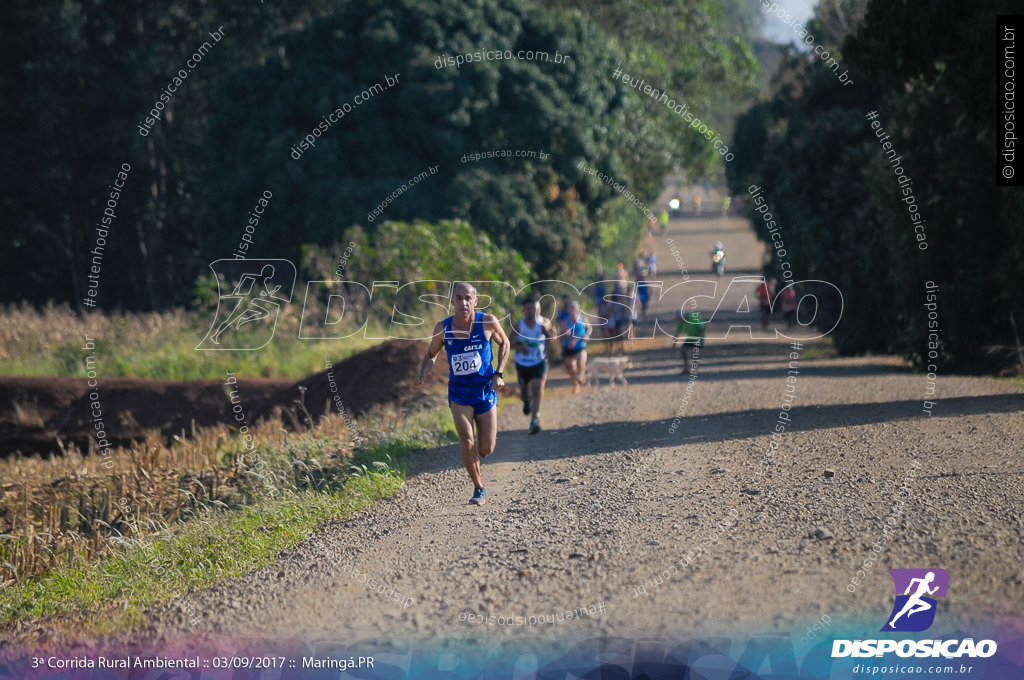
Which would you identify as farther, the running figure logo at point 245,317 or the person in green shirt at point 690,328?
the running figure logo at point 245,317

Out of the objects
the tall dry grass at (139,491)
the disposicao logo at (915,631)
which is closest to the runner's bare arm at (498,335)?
the tall dry grass at (139,491)

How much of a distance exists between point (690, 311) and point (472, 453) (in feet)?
39.9

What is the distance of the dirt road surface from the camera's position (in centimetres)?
589

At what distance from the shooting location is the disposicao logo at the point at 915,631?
5324mm

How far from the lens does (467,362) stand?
29.0 feet

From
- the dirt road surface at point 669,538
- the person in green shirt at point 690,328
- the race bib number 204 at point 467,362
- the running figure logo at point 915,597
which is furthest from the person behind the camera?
the person in green shirt at point 690,328

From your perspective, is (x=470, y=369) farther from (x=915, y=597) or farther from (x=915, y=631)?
(x=915, y=631)

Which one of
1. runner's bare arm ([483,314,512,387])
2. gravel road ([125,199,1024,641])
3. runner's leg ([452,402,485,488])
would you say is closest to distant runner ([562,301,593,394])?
gravel road ([125,199,1024,641])

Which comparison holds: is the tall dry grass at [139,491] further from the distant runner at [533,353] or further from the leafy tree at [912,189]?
the leafy tree at [912,189]

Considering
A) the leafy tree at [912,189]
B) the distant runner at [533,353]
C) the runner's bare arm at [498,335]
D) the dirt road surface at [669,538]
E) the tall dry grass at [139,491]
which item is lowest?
the tall dry grass at [139,491]

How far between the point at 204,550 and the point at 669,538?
12.3ft

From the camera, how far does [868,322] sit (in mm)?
25453

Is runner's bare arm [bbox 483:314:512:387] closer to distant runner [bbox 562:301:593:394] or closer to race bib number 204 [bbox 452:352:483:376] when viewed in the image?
race bib number 204 [bbox 452:352:483:376]

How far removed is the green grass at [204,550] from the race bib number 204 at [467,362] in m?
1.61
